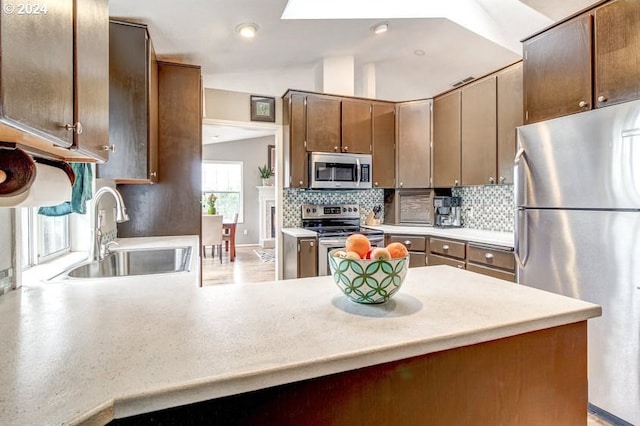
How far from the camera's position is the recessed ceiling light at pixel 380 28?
2953mm

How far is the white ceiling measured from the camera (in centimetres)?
234

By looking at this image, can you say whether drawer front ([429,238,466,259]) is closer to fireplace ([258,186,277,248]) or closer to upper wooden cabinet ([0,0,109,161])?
upper wooden cabinet ([0,0,109,161])

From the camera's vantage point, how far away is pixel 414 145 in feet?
12.5

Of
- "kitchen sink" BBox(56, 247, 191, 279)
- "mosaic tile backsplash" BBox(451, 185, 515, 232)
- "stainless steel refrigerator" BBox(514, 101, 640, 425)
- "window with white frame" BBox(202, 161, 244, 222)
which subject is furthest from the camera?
"window with white frame" BBox(202, 161, 244, 222)

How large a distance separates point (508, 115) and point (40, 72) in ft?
10.3

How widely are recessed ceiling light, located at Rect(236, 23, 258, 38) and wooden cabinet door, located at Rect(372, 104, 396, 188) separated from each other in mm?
1645

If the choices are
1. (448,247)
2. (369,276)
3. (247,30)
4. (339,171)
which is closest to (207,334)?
(369,276)

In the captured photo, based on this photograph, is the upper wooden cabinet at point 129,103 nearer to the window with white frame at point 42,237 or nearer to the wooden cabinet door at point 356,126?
the window with white frame at point 42,237

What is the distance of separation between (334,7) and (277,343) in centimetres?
283

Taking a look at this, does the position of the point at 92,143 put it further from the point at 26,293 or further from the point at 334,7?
the point at 334,7

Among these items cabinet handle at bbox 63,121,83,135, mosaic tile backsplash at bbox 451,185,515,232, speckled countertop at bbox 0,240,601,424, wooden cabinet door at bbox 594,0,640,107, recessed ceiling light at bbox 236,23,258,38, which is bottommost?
speckled countertop at bbox 0,240,601,424

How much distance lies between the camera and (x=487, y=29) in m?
3.17

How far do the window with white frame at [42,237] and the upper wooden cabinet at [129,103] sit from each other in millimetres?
417

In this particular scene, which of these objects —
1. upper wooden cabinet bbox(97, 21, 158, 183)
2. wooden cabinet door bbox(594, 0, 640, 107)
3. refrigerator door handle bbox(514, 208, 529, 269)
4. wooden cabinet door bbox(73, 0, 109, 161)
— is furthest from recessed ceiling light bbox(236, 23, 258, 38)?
refrigerator door handle bbox(514, 208, 529, 269)
